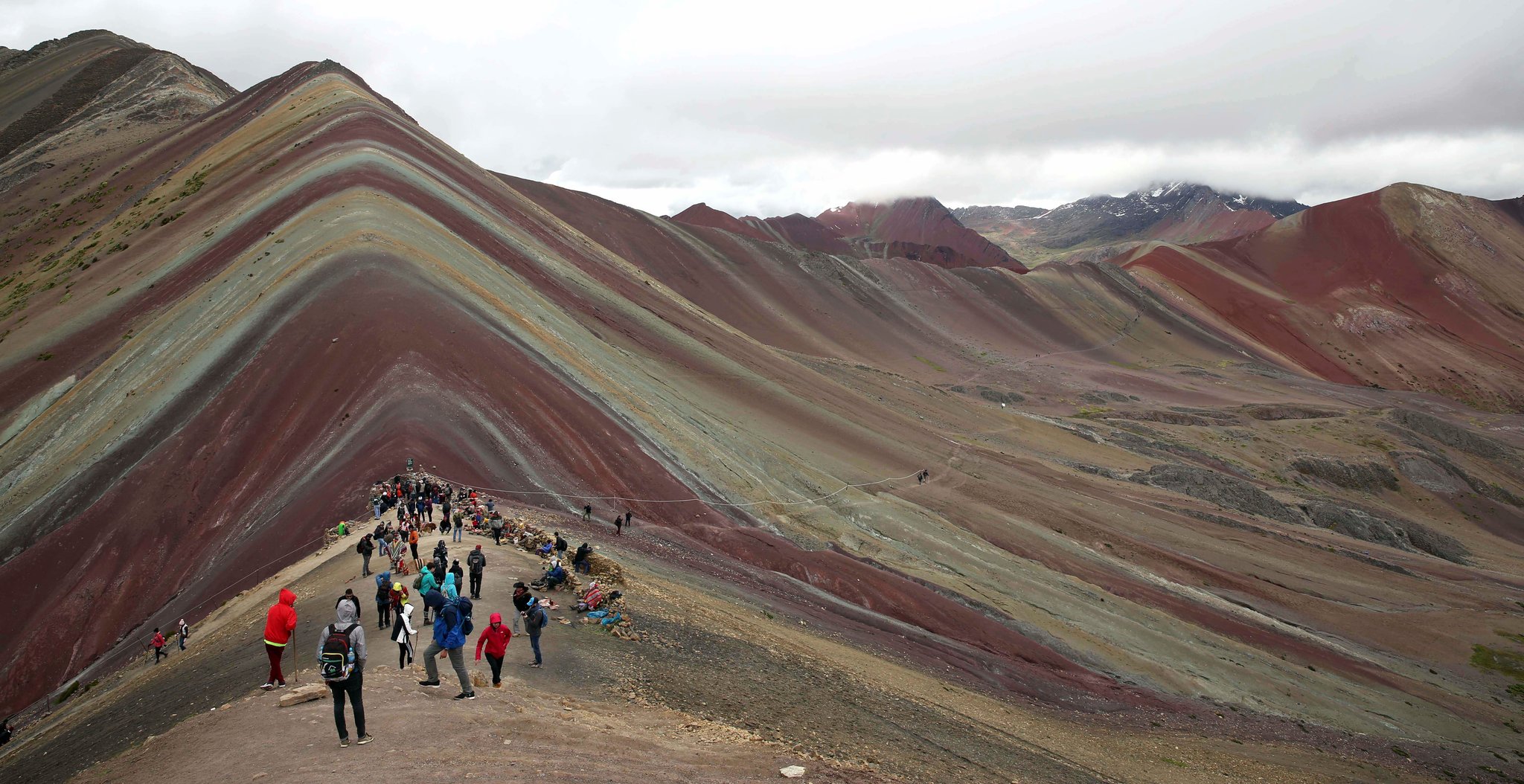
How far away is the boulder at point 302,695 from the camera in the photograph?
39.1ft

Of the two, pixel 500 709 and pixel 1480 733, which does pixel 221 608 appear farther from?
pixel 1480 733

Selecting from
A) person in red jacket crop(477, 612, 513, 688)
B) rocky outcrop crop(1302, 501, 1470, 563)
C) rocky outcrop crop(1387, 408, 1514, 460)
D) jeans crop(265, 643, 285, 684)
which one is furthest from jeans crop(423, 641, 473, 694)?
rocky outcrop crop(1387, 408, 1514, 460)

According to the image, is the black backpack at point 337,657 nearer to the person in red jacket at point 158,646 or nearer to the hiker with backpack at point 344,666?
the hiker with backpack at point 344,666

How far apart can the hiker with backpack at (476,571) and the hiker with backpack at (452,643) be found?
409 centimetres

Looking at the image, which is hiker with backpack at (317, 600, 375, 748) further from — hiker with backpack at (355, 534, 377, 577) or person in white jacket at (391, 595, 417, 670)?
hiker with backpack at (355, 534, 377, 577)

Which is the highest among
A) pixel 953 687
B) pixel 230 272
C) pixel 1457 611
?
pixel 230 272

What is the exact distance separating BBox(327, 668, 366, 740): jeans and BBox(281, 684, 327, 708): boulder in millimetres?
1881

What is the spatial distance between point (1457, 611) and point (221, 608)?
59.4 metres

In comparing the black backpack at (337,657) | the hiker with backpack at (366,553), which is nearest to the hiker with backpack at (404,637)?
the black backpack at (337,657)

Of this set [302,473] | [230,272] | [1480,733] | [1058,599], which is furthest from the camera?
[230,272]

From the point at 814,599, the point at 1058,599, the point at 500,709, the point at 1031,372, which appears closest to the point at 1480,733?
the point at 1058,599

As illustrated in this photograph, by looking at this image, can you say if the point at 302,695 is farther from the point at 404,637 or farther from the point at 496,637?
the point at 496,637

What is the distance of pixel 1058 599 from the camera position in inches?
1537

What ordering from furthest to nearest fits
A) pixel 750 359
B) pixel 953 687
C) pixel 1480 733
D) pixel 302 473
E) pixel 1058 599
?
pixel 750 359, pixel 1058 599, pixel 1480 733, pixel 302 473, pixel 953 687
